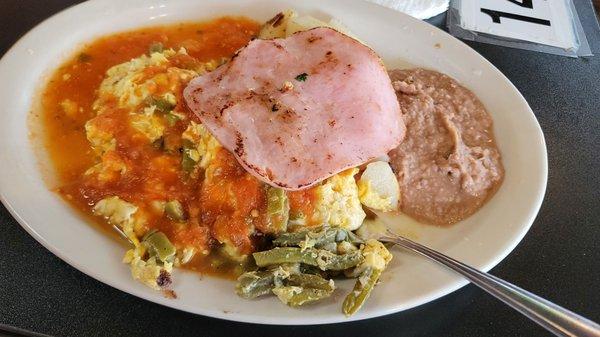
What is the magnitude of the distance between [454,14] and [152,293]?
2.60 meters

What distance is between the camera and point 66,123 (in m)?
2.36

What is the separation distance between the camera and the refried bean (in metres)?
2.27

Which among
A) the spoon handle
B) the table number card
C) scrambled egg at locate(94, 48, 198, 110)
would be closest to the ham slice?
scrambled egg at locate(94, 48, 198, 110)

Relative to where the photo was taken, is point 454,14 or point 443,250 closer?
point 443,250

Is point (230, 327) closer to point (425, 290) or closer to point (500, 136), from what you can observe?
point (425, 290)

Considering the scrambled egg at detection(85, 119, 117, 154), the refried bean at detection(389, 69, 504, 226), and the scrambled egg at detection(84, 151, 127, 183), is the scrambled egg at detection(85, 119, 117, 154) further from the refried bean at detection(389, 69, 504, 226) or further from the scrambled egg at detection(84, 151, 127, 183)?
the refried bean at detection(389, 69, 504, 226)

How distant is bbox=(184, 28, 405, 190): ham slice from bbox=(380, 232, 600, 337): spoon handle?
548mm

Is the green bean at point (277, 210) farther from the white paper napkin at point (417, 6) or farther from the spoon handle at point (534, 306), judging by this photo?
the white paper napkin at point (417, 6)

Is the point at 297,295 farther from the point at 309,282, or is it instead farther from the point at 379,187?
the point at 379,187

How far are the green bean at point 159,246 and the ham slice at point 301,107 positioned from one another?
390mm

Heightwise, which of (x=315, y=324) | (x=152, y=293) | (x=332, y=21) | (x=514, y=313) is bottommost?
(x=514, y=313)

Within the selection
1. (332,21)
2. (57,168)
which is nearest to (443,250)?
(332,21)

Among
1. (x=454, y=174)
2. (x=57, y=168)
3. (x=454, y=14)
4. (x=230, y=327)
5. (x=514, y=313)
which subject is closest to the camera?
(x=230, y=327)

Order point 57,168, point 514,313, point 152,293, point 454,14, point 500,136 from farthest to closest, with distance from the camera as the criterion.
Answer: point 454,14 < point 500,136 < point 57,168 < point 514,313 < point 152,293
